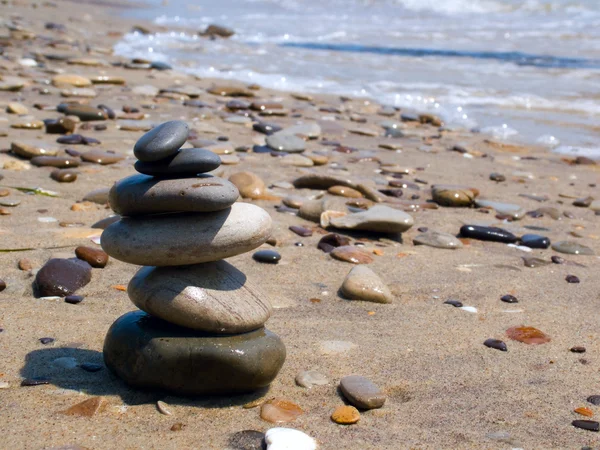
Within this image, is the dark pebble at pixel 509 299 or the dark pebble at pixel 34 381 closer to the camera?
the dark pebble at pixel 34 381

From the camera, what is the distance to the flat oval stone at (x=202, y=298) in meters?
2.58

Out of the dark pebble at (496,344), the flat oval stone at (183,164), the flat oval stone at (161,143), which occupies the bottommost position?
the dark pebble at (496,344)

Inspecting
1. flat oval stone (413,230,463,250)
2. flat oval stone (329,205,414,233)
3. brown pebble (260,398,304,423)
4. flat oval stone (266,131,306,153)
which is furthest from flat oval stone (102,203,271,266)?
flat oval stone (266,131,306,153)

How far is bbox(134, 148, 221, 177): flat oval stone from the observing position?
260cm

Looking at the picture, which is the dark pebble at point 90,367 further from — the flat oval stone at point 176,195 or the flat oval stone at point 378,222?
the flat oval stone at point 378,222

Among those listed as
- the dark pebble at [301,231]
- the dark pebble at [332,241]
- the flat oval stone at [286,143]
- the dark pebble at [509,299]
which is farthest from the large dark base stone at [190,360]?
the flat oval stone at [286,143]

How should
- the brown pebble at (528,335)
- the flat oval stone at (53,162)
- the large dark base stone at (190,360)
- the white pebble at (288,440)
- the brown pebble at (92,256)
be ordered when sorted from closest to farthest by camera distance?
the white pebble at (288,440), the large dark base stone at (190,360), the brown pebble at (528,335), the brown pebble at (92,256), the flat oval stone at (53,162)

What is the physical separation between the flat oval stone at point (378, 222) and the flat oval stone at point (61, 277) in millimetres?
1595

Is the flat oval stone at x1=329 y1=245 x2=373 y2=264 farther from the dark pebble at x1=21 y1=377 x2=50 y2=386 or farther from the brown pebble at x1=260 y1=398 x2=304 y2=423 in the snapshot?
the dark pebble at x1=21 y1=377 x2=50 y2=386

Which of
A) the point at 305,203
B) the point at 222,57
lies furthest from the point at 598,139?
the point at 222,57

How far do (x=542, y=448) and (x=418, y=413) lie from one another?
0.40 metres

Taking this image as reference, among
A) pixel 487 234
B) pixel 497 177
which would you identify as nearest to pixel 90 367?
pixel 487 234

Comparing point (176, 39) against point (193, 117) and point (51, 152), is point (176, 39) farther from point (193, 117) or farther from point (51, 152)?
point (51, 152)

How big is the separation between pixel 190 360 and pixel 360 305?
1161 mm
